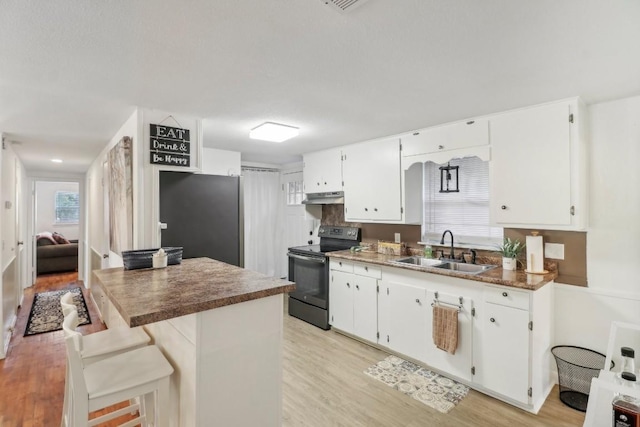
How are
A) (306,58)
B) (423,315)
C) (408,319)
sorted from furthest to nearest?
1. (408,319)
2. (423,315)
3. (306,58)

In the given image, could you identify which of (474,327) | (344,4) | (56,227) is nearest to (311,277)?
(474,327)

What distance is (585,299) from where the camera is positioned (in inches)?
101

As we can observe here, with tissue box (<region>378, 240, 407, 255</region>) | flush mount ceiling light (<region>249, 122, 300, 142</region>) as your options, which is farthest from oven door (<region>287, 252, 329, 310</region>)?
flush mount ceiling light (<region>249, 122, 300, 142</region>)

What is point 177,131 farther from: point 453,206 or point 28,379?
point 453,206

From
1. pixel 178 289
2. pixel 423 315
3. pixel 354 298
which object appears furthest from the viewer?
pixel 354 298

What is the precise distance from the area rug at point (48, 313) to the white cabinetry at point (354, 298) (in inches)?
129

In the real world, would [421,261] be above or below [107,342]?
above

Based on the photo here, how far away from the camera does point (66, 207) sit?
9.08 metres

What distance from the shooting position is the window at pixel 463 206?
317 cm

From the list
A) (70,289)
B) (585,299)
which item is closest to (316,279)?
(585,299)

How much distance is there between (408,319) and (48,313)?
501 cm

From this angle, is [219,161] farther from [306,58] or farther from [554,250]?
[554,250]

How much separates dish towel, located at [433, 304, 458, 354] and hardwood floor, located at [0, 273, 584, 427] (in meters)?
0.39

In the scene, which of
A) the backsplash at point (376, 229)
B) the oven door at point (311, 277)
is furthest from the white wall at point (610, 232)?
the oven door at point (311, 277)
